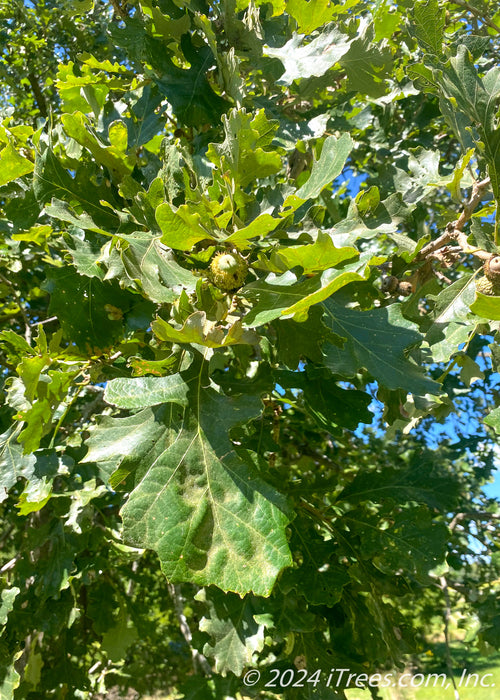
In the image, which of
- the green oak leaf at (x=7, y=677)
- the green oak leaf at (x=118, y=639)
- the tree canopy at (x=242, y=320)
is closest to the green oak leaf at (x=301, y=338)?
Result: the tree canopy at (x=242, y=320)

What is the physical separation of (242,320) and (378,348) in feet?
1.25

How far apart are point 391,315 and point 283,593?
98 cm

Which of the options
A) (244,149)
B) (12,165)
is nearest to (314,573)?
(244,149)

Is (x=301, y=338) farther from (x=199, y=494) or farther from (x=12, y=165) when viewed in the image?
(x=12, y=165)

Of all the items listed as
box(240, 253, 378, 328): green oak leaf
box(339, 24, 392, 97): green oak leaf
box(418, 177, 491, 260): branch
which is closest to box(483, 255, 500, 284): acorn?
box(418, 177, 491, 260): branch

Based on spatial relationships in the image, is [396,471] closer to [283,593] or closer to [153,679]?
[283,593]

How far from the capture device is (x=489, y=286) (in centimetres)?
130

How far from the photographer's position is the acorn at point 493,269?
1.25 meters

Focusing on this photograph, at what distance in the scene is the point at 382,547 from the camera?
1850 millimetres

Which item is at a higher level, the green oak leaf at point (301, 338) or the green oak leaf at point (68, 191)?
the green oak leaf at point (68, 191)

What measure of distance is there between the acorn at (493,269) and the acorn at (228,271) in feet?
1.90

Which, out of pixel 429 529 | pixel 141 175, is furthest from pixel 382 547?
pixel 141 175

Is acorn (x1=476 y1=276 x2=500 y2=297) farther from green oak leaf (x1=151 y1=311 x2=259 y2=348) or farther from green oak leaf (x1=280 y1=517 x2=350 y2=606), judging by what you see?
green oak leaf (x1=280 y1=517 x2=350 y2=606)

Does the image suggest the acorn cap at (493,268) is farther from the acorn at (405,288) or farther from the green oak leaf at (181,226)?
the green oak leaf at (181,226)
